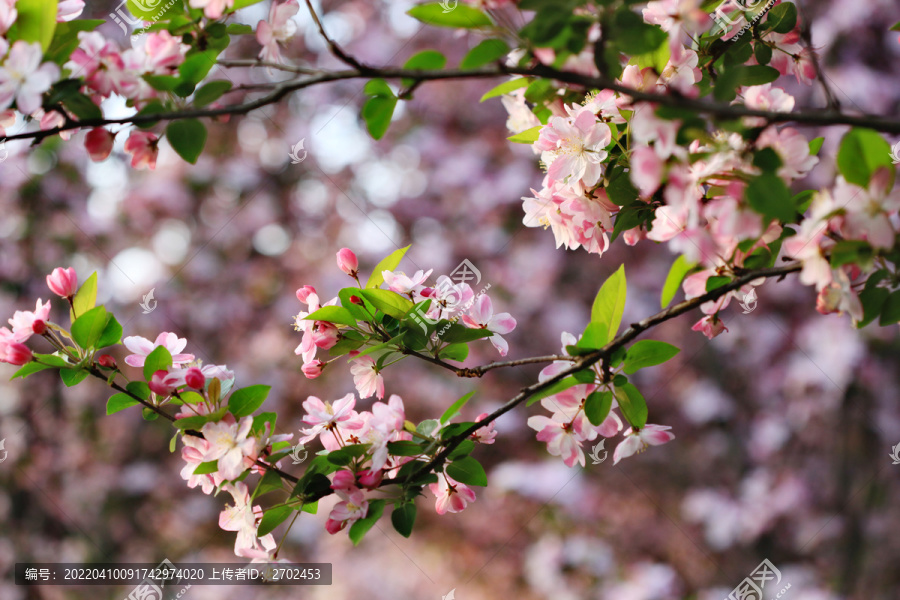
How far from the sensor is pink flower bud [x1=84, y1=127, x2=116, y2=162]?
2.30ft

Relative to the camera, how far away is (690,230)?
539 mm

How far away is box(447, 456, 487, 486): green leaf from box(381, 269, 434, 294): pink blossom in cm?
Result: 22

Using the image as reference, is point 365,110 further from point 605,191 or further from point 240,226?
point 240,226

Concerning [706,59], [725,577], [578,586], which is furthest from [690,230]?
[725,577]

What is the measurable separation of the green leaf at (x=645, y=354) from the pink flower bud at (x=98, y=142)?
0.63 metres

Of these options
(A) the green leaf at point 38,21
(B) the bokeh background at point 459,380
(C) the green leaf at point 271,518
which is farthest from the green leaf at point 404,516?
(B) the bokeh background at point 459,380

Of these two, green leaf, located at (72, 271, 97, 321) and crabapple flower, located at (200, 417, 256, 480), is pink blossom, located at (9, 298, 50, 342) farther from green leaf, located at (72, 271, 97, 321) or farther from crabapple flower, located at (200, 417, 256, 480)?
crabapple flower, located at (200, 417, 256, 480)

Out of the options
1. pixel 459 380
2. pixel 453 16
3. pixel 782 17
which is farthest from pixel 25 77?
pixel 459 380

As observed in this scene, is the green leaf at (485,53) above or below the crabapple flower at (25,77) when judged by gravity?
above

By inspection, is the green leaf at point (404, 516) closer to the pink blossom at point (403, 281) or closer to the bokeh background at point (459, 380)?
the pink blossom at point (403, 281)

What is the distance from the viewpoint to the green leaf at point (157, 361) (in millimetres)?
780

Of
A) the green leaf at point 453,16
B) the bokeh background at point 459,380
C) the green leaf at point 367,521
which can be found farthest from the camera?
the bokeh background at point 459,380

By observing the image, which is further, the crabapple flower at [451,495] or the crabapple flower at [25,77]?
the crabapple flower at [451,495]

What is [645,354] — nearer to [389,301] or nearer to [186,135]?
[389,301]
